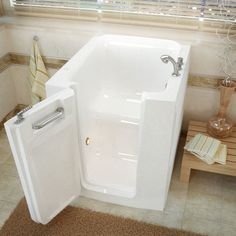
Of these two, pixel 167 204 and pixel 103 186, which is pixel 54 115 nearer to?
pixel 103 186

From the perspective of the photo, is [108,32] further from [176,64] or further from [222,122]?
[222,122]

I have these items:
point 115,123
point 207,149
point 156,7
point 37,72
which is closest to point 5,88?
point 37,72

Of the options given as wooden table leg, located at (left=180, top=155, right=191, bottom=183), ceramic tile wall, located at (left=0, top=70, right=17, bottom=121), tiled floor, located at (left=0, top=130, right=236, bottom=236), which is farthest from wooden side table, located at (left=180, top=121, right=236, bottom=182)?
ceramic tile wall, located at (left=0, top=70, right=17, bottom=121)

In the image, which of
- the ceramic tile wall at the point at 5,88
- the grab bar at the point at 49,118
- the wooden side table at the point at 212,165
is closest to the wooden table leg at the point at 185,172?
the wooden side table at the point at 212,165

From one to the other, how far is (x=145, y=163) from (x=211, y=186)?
0.62 m

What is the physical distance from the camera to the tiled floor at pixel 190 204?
6.27 feet

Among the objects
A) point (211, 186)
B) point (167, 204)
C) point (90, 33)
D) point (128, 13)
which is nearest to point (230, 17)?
point (128, 13)

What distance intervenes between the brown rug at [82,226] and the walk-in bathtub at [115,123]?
0.30 ft

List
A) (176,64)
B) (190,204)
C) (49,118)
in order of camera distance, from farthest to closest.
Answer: (190,204), (176,64), (49,118)

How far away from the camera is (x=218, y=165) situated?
2.04m

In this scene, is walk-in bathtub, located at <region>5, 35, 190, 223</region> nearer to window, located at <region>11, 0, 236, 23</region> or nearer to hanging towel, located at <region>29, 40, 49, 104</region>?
window, located at <region>11, 0, 236, 23</region>

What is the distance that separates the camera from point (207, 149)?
210 cm

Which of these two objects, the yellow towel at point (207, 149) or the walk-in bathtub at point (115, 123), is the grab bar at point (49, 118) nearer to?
the walk-in bathtub at point (115, 123)

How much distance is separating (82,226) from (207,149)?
919 mm
